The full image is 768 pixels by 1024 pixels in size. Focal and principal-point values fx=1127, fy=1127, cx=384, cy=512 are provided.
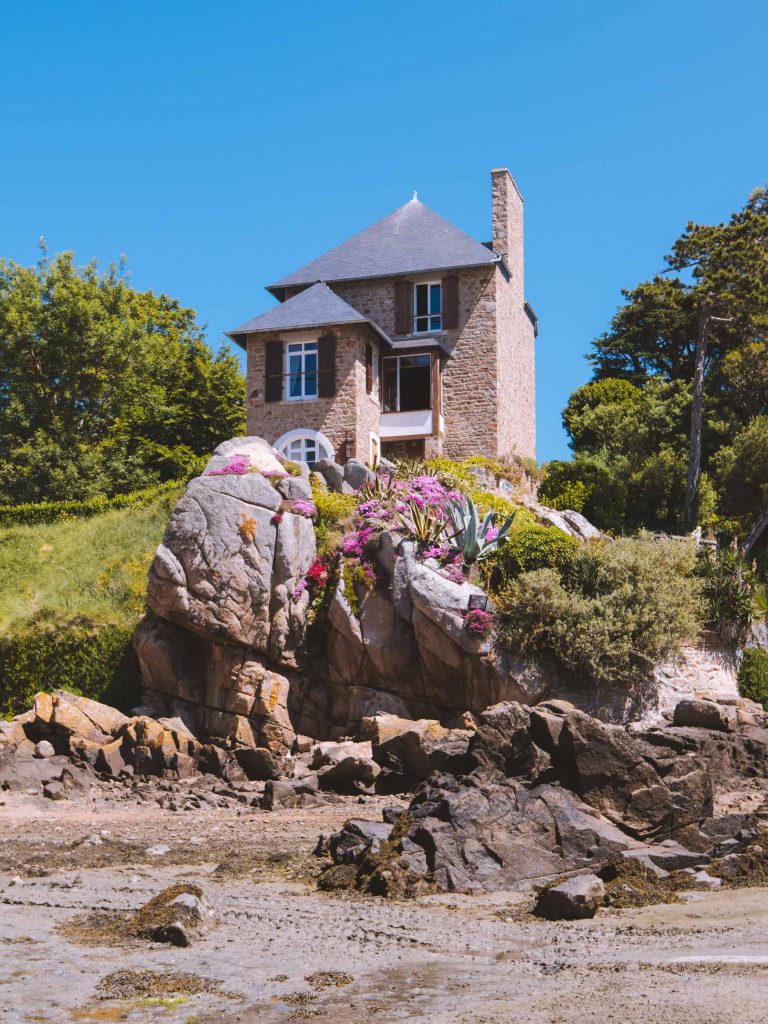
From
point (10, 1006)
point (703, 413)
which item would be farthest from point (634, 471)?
point (10, 1006)

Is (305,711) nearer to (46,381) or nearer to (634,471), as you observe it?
(634,471)

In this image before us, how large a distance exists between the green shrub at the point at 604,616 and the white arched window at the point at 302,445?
39.1ft

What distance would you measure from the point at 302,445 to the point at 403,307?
6.38m

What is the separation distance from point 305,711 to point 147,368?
21.8 metres

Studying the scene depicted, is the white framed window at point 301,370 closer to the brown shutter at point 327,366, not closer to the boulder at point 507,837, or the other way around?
the brown shutter at point 327,366

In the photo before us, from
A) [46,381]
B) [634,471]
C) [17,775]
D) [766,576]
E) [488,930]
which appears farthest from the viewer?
[46,381]

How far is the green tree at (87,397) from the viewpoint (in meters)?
40.5

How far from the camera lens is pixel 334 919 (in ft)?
36.4

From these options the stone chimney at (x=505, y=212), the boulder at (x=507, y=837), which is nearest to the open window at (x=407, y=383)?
the stone chimney at (x=505, y=212)

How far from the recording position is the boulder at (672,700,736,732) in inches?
789

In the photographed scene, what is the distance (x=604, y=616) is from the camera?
24.0 metres

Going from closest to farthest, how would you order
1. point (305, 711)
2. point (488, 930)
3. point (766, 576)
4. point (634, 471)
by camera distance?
point (488, 930) < point (305, 711) < point (766, 576) < point (634, 471)

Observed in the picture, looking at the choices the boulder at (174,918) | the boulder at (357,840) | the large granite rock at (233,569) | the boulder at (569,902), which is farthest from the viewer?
the large granite rock at (233,569)

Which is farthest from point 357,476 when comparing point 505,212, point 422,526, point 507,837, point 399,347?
point 507,837
